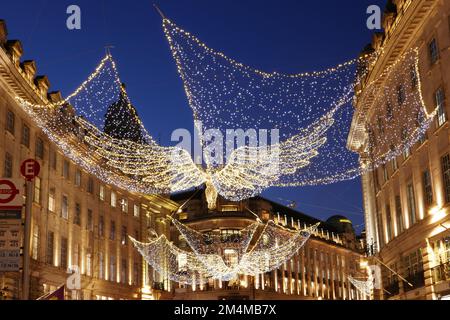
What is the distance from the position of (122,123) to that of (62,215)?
942 inches

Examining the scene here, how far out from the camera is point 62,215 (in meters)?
42.0

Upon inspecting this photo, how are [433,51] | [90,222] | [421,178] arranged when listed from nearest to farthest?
[433,51]
[421,178]
[90,222]

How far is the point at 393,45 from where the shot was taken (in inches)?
1255

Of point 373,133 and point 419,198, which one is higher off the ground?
point 373,133

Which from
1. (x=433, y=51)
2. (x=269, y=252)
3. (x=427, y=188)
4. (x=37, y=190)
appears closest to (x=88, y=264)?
(x=37, y=190)

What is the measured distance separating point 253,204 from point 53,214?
5195cm

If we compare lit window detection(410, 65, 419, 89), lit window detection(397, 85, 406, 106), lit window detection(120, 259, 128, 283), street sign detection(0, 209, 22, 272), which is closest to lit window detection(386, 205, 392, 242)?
lit window detection(397, 85, 406, 106)

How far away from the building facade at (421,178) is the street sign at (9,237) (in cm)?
1773

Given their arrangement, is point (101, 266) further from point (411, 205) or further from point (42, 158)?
point (411, 205)

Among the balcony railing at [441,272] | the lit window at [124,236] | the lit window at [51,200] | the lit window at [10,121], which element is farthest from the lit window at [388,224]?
the lit window at [124,236]

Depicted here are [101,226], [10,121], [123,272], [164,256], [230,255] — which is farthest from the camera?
[230,255]

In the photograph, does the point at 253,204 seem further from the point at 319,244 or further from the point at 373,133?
the point at 373,133

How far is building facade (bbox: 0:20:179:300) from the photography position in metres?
34.2
